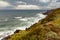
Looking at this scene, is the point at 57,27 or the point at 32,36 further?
the point at 57,27

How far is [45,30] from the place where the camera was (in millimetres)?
14008

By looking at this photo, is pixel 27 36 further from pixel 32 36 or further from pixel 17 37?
pixel 17 37

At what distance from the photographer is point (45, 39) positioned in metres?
13.0

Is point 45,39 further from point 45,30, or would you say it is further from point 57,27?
point 57,27

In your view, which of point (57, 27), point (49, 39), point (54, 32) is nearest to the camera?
point (49, 39)

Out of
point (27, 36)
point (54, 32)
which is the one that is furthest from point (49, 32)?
point (27, 36)

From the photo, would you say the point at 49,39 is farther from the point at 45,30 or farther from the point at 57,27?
the point at 57,27

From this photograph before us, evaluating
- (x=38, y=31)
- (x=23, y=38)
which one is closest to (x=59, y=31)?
(x=38, y=31)

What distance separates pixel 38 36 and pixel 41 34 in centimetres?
27

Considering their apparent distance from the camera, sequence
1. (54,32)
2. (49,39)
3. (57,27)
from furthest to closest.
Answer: (57,27)
(54,32)
(49,39)

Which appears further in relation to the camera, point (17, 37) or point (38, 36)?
point (17, 37)

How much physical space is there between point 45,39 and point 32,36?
3.48ft

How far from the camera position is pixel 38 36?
13.3 m

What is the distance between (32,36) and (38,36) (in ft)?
1.51
